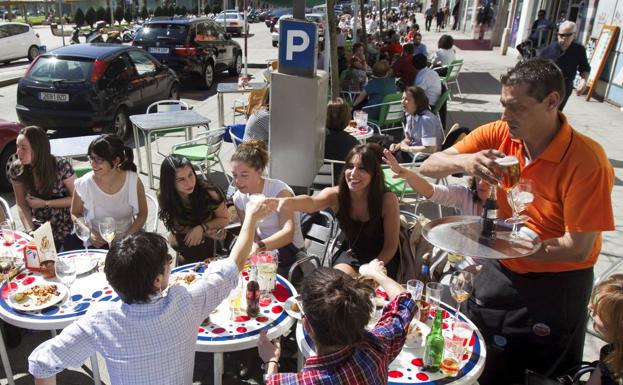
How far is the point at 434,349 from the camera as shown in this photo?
2.16m

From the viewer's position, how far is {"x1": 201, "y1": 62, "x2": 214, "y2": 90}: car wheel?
42.4ft

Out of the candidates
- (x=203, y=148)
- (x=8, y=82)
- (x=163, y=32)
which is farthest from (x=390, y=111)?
(x=8, y=82)

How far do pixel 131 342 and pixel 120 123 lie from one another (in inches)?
285

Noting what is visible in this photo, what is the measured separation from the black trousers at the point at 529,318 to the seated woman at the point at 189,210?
6.46ft

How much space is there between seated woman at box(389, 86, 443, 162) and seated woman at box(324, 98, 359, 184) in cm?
92

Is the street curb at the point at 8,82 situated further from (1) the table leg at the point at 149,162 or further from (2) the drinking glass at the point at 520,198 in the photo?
(2) the drinking glass at the point at 520,198

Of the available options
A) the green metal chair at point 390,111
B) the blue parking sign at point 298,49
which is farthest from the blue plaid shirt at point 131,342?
the green metal chair at point 390,111

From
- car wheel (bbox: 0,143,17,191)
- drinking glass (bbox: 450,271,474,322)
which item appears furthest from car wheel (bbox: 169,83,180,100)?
drinking glass (bbox: 450,271,474,322)

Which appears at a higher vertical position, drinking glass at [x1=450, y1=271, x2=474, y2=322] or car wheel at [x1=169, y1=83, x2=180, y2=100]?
drinking glass at [x1=450, y1=271, x2=474, y2=322]

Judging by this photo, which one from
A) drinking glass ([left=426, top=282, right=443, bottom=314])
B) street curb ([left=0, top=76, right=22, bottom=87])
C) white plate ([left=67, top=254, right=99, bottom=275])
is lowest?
street curb ([left=0, top=76, right=22, bottom=87])

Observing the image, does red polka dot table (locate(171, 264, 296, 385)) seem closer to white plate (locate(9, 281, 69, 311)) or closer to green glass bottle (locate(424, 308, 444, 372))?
green glass bottle (locate(424, 308, 444, 372))

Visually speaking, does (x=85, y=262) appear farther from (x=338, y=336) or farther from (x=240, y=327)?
(x=338, y=336)

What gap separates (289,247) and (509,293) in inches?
65.2

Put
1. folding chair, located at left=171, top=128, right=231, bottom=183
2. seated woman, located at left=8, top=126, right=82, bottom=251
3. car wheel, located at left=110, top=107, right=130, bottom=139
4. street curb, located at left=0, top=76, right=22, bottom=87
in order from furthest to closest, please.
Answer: street curb, located at left=0, top=76, right=22, bottom=87, car wheel, located at left=110, top=107, right=130, bottom=139, folding chair, located at left=171, top=128, right=231, bottom=183, seated woman, located at left=8, top=126, right=82, bottom=251
